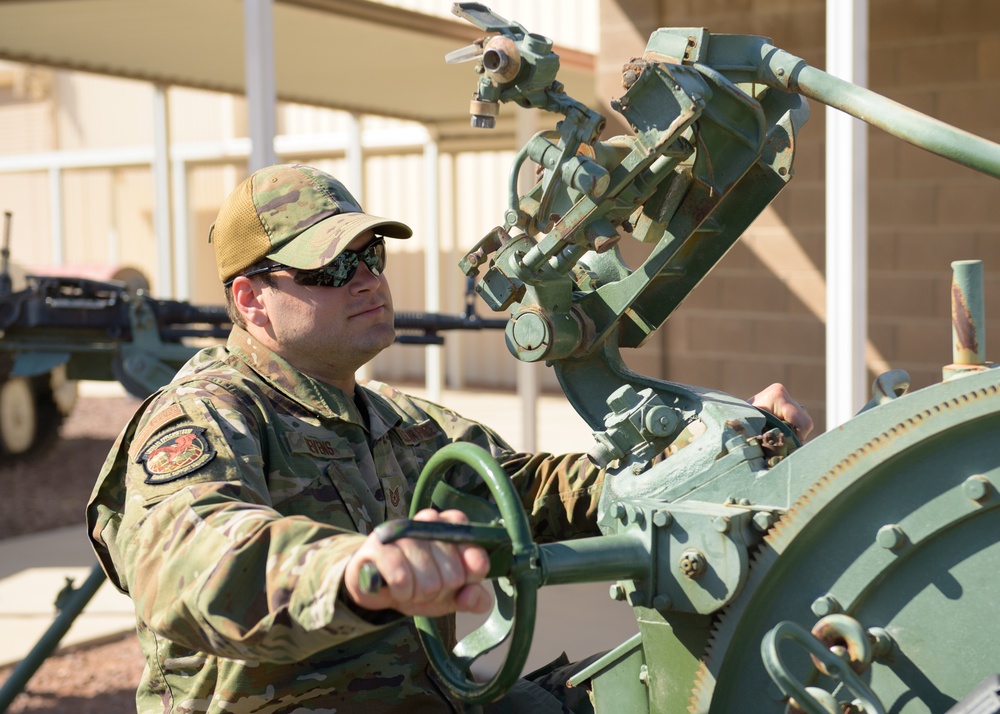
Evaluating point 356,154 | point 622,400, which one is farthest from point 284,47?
point 622,400

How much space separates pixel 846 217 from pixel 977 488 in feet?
9.68

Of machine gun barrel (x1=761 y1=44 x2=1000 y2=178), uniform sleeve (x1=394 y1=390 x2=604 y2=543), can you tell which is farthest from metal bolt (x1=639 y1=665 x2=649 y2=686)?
machine gun barrel (x1=761 y1=44 x2=1000 y2=178)

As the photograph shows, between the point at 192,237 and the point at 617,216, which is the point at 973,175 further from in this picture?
the point at 192,237

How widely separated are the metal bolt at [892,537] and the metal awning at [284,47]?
204 inches

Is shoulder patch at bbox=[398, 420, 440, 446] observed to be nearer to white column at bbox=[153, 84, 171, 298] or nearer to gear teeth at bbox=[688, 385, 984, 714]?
gear teeth at bbox=[688, 385, 984, 714]

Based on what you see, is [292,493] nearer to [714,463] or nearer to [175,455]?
[175,455]

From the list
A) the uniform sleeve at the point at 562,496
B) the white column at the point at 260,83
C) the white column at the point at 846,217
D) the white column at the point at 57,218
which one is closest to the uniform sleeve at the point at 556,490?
the uniform sleeve at the point at 562,496

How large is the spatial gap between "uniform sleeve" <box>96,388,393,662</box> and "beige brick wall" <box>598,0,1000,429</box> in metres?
5.11

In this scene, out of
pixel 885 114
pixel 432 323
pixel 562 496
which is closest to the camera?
pixel 885 114

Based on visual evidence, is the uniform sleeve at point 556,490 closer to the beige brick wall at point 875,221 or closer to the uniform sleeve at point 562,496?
the uniform sleeve at point 562,496

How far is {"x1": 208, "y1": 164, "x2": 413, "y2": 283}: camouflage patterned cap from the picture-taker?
224cm

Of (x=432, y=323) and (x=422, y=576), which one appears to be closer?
(x=422, y=576)

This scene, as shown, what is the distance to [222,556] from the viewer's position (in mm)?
1575

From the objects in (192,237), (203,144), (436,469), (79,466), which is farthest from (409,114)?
(436,469)
